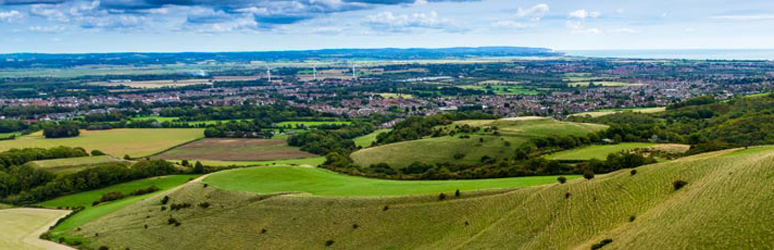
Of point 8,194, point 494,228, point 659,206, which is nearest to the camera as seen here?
point 659,206

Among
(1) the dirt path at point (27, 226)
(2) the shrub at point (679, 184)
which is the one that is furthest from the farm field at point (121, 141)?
(2) the shrub at point (679, 184)

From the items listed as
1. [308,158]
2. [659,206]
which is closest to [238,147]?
[308,158]

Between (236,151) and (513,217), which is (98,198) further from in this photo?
(513,217)

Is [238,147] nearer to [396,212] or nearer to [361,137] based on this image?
[361,137]

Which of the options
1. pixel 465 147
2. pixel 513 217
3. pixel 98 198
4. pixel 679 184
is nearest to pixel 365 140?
pixel 465 147

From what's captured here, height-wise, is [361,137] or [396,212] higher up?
[396,212]

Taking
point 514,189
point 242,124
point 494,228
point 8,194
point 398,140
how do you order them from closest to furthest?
1. point 494,228
2. point 514,189
3. point 8,194
4. point 398,140
5. point 242,124
